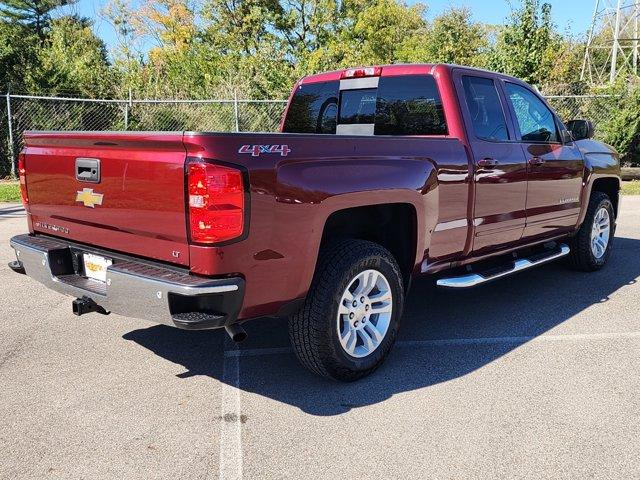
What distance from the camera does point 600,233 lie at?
6.43 metres

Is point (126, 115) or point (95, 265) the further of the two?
point (126, 115)

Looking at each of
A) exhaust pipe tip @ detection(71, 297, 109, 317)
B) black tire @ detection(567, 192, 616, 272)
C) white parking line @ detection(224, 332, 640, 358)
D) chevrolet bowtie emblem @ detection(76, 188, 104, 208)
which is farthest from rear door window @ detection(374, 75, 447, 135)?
black tire @ detection(567, 192, 616, 272)

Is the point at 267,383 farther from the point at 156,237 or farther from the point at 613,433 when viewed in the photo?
the point at 613,433

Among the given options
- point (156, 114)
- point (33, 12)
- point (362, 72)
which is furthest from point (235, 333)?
point (33, 12)

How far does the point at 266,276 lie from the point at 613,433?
1.93 meters

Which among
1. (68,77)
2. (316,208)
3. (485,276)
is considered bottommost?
(485,276)

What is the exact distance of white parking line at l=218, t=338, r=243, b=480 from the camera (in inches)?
106

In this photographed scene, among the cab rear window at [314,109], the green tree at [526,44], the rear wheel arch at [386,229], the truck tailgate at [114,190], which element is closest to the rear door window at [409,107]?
the cab rear window at [314,109]

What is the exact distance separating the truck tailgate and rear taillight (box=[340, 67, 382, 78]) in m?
2.24

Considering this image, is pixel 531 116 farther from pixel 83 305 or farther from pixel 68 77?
pixel 68 77

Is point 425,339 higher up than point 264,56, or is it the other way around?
point 264,56

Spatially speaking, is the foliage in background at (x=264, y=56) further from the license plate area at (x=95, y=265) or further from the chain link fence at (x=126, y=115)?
the license plate area at (x=95, y=265)

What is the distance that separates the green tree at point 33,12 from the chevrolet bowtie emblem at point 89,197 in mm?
49769

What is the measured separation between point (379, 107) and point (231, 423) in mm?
2696
